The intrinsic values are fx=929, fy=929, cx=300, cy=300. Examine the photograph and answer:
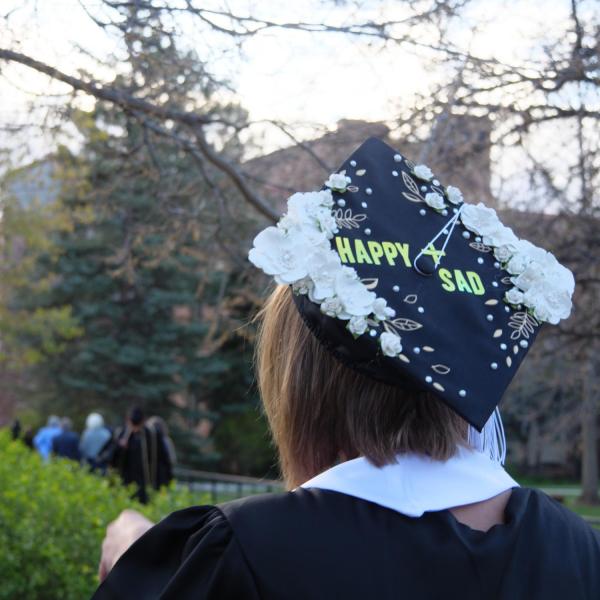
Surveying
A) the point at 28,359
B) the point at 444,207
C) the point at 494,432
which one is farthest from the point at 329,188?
the point at 28,359

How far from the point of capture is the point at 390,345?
61.0 inches

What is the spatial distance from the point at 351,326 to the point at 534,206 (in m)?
5.05

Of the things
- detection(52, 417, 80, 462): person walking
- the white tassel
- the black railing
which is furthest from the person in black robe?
the white tassel

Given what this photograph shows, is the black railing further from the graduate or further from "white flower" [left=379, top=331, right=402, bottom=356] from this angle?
"white flower" [left=379, top=331, right=402, bottom=356]

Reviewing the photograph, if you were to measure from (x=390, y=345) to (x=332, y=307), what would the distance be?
0.40 feet

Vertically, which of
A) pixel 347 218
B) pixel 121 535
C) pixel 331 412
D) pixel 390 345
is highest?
pixel 347 218

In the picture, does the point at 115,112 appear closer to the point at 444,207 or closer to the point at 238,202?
the point at 238,202

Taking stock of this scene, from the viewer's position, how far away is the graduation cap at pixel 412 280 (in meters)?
1.59

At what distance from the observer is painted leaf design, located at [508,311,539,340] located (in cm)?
174

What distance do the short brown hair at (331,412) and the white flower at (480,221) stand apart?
0.38 m

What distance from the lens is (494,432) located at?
2002 mm

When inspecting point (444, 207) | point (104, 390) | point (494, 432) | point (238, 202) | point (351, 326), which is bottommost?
point (104, 390)

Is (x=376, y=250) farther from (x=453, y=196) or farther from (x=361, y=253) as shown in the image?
(x=453, y=196)

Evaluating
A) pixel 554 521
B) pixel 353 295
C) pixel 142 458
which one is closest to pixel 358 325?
pixel 353 295
